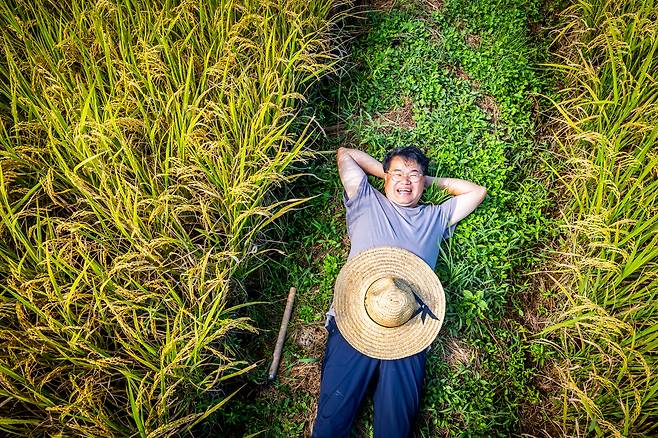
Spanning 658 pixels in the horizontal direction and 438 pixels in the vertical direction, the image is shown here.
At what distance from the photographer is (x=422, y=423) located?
9.55ft

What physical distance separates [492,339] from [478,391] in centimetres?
40

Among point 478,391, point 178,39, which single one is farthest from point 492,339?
point 178,39

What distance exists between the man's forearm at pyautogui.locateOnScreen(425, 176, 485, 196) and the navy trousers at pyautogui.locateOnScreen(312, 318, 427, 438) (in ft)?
4.44

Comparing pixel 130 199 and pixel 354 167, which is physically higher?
pixel 130 199

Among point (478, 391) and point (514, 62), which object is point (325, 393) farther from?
point (514, 62)

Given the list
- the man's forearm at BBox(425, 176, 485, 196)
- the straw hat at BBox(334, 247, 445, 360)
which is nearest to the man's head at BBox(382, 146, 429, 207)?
the man's forearm at BBox(425, 176, 485, 196)

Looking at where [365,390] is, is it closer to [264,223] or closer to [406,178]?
[264,223]

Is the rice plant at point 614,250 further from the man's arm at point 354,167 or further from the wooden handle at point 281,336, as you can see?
the wooden handle at point 281,336

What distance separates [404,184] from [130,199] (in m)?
1.95

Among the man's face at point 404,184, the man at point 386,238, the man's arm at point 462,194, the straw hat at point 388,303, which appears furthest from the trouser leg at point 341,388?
the man's arm at point 462,194

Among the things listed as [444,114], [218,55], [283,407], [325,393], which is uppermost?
[218,55]

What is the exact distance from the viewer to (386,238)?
10.2 ft

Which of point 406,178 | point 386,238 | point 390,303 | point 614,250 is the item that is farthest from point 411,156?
point 614,250

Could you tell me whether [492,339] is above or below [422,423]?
above
